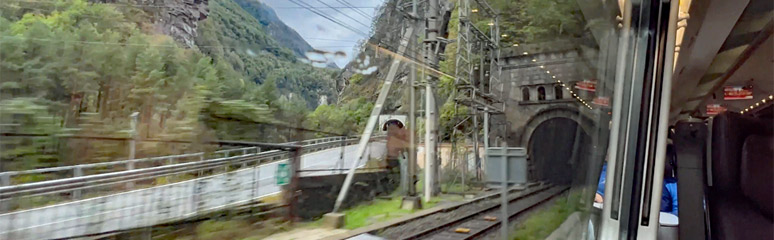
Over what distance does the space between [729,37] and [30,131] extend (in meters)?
3.23

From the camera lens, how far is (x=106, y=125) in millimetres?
1225

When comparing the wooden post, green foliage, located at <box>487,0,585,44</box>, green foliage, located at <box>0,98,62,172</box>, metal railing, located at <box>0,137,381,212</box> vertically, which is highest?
green foliage, located at <box>487,0,585,44</box>

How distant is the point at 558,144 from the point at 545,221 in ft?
2.48

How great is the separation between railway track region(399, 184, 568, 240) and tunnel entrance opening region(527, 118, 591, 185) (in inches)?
5.2

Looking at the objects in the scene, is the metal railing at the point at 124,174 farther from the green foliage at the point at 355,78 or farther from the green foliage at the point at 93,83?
the green foliage at the point at 355,78

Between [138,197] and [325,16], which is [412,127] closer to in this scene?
[325,16]

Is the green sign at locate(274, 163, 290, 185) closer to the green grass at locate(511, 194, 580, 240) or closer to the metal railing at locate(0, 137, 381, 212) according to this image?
the metal railing at locate(0, 137, 381, 212)

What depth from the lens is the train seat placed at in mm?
1198

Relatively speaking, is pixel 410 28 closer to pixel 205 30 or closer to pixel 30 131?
pixel 205 30

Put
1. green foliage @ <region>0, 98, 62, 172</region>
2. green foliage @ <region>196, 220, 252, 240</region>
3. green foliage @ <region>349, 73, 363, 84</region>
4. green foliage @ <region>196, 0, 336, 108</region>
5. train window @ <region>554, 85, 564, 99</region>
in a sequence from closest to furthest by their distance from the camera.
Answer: green foliage @ <region>0, 98, 62, 172</region>, green foliage @ <region>196, 0, 336, 108</region>, green foliage @ <region>196, 220, 252, 240</region>, green foliage @ <region>349, 73, 363, 84</region>, train window @ <region>554, 85, 564, 99</region>

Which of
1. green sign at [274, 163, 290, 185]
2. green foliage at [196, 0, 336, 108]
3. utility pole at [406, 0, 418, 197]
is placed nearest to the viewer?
green foliage at [196, 0, 336, 108]

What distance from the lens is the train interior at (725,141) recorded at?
49.3 inches

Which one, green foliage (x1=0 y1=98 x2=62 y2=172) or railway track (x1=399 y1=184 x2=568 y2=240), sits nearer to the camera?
green foliage (x1=0 y1=98 x2=62 y2=172)

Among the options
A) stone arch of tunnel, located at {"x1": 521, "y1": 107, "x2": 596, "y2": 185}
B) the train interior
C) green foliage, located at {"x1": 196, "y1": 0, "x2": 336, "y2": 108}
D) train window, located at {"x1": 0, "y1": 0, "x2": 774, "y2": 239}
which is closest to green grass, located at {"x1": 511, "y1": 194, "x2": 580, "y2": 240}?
train window, located at {"x1": 0, "y1": 0, "x2": 774, "y2": 239}
